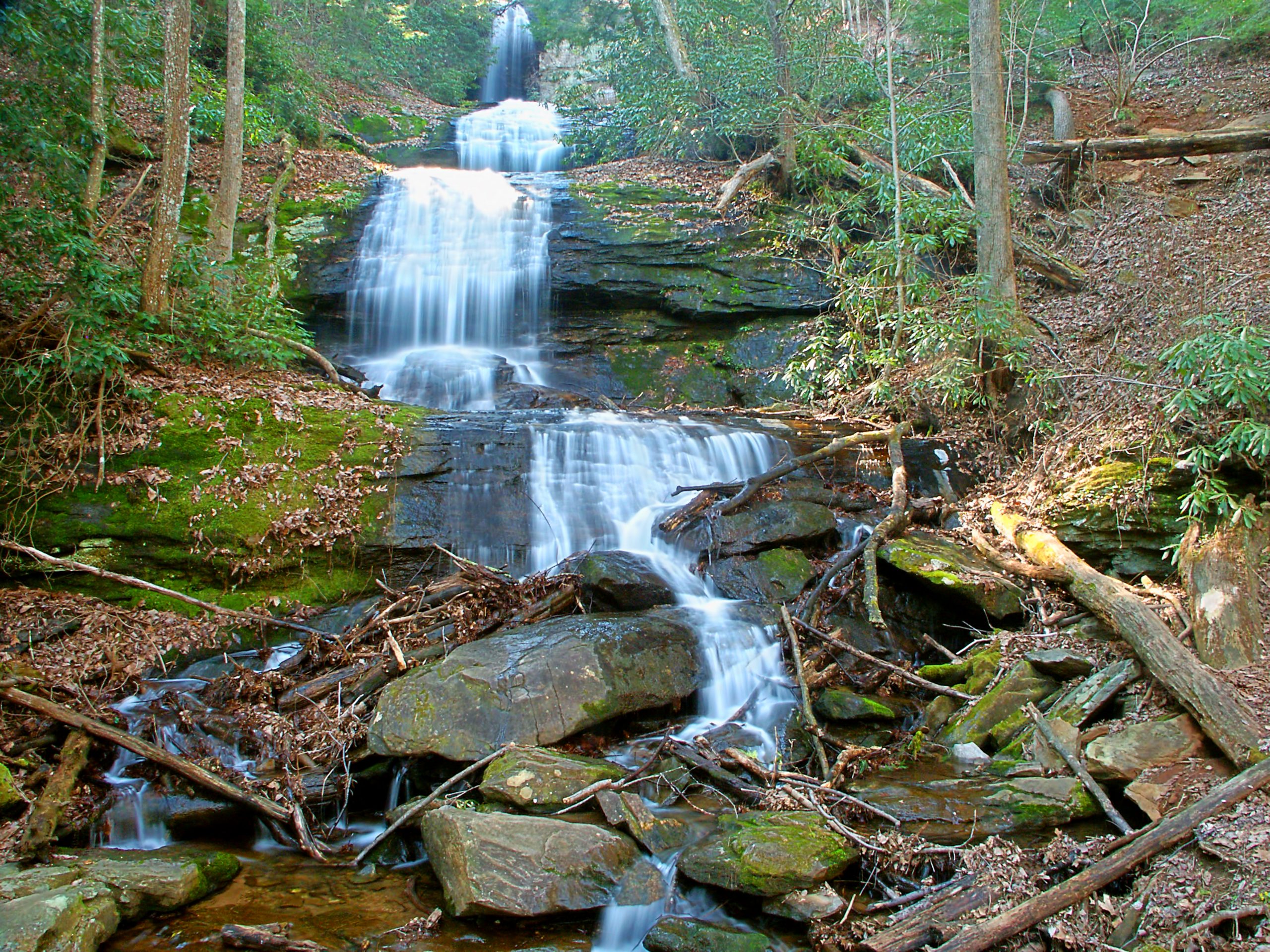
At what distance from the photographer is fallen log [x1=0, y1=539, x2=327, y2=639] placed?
653 centimetres

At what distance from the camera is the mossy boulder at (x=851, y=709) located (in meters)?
5.80

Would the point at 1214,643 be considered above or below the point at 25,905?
above

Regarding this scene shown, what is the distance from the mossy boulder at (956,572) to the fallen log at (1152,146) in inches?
374

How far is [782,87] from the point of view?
49.9 feet

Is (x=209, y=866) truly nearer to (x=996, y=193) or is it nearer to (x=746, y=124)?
(x=996, y=193)

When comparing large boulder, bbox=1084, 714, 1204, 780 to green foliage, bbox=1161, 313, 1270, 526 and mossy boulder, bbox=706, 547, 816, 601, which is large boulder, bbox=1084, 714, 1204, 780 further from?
mossy boulder, bbox=706, 547, 816, 601

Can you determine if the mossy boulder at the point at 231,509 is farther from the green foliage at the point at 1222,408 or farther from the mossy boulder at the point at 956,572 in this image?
the green foliage at the point at 1222,408

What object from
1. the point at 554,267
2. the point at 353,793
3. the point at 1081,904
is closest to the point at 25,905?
the point at 353,793

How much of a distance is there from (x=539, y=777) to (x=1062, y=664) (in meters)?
3.83

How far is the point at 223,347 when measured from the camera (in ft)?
29.8

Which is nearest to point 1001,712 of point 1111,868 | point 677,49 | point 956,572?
point 956,572

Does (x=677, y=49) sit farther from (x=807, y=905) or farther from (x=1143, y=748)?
(x=807, y=905)

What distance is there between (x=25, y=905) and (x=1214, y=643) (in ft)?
22.4

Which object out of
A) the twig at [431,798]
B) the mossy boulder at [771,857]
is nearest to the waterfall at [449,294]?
the twig at [431,798]
